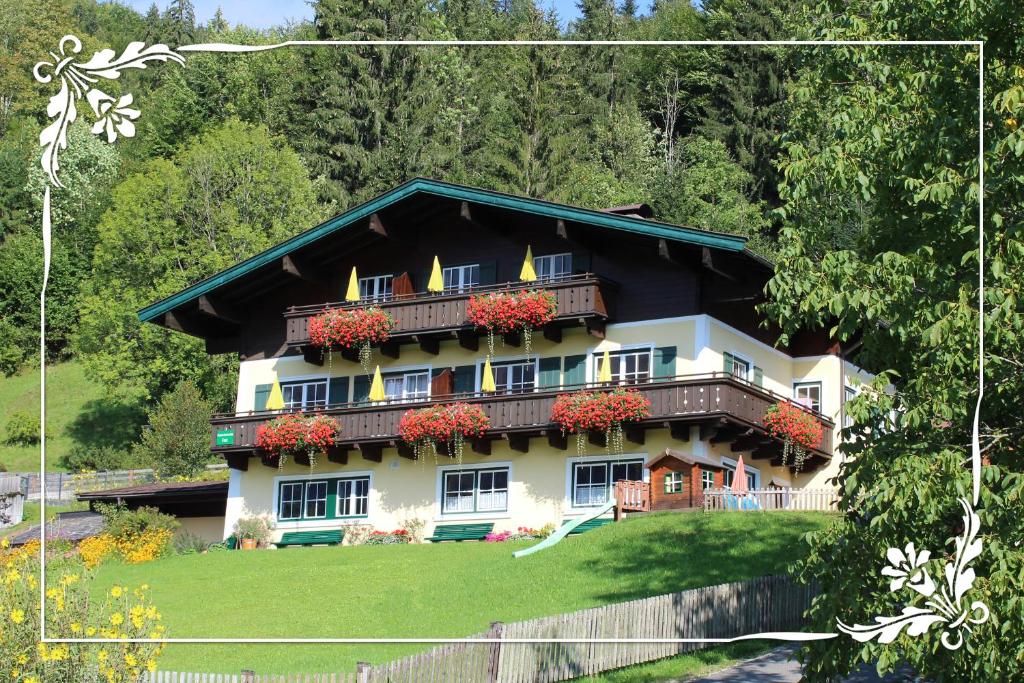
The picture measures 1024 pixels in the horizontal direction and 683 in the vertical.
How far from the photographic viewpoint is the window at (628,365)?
39.3m

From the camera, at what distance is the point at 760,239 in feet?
230

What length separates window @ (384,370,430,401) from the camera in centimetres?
4231

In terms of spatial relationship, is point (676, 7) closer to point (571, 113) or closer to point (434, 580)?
point (571, 113)

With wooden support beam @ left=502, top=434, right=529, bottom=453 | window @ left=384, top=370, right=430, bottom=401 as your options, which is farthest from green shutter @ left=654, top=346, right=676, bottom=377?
window @ left=384, top=370, right=430, bottom=401

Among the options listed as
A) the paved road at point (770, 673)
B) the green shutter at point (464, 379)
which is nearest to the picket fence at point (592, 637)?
the paved road at point (770, 673)

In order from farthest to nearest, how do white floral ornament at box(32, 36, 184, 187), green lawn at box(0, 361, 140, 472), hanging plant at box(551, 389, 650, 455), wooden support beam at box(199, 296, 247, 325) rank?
green lawn at box(0, 361, 140, 472) → wooden support beam at box(199, 296, 247, 325) → hanging plant at box(551, 389, 650, 455) → white floral ornament at box(32, 36, 184, 187)

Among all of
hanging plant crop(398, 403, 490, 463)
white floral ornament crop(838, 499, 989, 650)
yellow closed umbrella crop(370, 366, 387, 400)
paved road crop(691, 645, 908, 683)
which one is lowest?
paved road crop(691, 645, 908, 683)

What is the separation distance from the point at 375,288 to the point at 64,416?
33306mm

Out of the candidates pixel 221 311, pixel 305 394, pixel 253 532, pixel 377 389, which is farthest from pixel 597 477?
pixel 221 311

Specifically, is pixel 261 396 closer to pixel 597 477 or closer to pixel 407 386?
pixel 407 386

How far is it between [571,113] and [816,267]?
62.4 m

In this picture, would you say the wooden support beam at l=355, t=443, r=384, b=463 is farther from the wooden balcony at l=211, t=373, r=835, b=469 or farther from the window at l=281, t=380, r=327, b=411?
the window at l=281, t=380, r=327, b=411

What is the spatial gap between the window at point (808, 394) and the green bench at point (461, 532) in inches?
361

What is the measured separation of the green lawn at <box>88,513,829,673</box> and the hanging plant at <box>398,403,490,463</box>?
11.0 ft
